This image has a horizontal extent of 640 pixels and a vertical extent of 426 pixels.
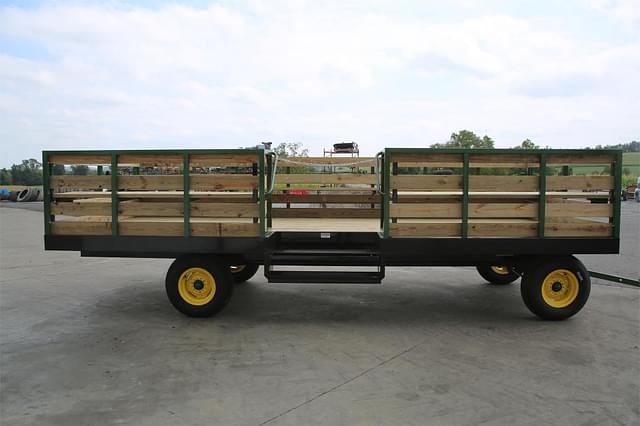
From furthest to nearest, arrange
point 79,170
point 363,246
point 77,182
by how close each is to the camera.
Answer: point 79,170, point 363,246, point 77,182

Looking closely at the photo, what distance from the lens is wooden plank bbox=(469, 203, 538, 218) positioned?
204 inches

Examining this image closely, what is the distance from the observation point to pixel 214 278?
5.39 metres

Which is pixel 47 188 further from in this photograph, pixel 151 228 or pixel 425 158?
pixel 425 158

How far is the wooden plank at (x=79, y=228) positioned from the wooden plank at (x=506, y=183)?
401 centimetres

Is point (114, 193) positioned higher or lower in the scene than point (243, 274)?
higher

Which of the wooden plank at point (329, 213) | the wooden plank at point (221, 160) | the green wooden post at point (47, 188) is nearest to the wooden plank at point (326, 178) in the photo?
the wooden plank at point (329, 213)

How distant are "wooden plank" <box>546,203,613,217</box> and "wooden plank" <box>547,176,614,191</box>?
184 millimetres

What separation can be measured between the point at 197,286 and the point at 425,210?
265 centimetres

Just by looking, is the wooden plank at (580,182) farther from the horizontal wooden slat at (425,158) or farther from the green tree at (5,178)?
the green tree at (5,178)

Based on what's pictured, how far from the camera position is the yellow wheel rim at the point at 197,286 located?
5.43m

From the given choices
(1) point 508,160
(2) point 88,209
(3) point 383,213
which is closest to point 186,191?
(2) point 88,209

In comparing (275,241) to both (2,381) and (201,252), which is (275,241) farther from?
(2,381)

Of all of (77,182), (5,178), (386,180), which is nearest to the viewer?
(386,180)

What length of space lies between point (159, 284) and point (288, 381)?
401 cm
